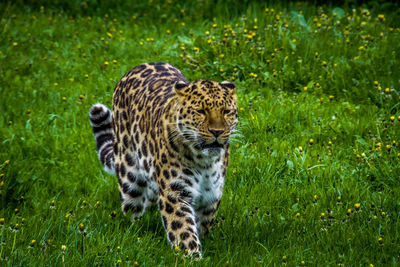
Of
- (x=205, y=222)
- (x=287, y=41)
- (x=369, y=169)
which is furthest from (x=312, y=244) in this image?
(x=287, y=41)

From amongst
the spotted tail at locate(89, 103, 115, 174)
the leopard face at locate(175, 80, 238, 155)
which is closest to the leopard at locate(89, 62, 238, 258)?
the leopard face at locate(175, 80, 238, 155)

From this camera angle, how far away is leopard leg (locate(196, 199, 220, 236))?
5.25 m

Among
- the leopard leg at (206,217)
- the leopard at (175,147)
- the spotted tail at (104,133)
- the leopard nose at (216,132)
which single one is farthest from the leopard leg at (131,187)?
the leopard nose at (216,132)

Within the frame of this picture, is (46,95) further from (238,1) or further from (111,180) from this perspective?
(238,1)

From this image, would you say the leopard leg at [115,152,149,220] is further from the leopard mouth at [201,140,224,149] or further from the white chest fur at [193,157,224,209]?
the leopard mouth at [201,140,224,149]

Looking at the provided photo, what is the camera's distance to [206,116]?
15.6 ft

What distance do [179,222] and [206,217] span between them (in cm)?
46

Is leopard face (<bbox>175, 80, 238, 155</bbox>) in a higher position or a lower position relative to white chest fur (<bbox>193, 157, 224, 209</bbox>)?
higher

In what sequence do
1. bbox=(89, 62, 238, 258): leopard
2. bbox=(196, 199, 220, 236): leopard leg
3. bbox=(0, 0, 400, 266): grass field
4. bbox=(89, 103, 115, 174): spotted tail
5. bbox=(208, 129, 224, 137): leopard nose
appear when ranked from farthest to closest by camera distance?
bbox=(89, 103, 115, 174): spotted tail → bbox=(196, 199, 220, 236): leopard leg → bbox=(0, 0, 400, 266): grass field → bbox=(89, 62, 238, 258): leopard → bbox=(208, 129, 224, 137): leopard nose

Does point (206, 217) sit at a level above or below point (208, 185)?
below

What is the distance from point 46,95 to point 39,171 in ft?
7.12

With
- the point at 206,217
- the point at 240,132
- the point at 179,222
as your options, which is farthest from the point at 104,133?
the point at 179,222

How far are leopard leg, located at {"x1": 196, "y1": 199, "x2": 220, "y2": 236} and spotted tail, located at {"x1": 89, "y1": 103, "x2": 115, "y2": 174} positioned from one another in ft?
4.58

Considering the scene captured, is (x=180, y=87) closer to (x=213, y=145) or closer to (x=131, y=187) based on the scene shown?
(x=213, y=145)
